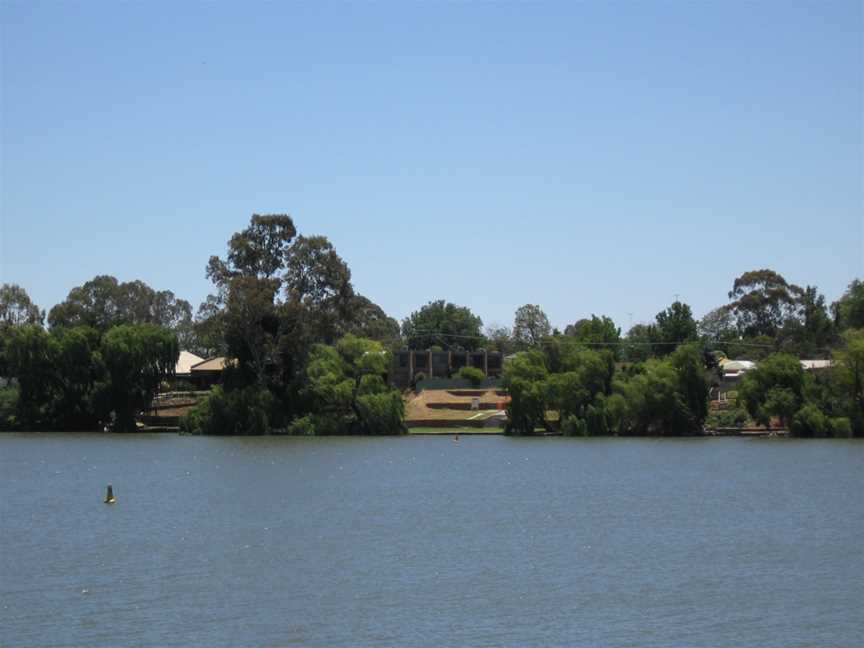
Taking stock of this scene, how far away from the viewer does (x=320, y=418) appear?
92.8 metres

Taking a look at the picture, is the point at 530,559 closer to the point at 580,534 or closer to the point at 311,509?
the point at 580,534

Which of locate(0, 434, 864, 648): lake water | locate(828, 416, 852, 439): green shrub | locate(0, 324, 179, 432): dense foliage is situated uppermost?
locate(0, 324, 179, 432): dense foliage

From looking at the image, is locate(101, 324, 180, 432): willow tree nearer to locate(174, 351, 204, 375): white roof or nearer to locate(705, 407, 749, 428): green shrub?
locate(174, 351, 204, 375): white roof

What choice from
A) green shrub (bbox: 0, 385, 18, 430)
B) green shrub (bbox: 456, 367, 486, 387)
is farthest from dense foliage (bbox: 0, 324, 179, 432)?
green shrub (bbox: 456, 367, 486, 387)

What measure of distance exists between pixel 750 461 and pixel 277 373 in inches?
1699

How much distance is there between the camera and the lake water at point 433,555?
2428 cm

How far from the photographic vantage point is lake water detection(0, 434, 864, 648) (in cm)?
2428

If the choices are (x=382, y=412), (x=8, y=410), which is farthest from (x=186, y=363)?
(x=382, y=412)

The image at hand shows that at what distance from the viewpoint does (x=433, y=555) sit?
108 feet

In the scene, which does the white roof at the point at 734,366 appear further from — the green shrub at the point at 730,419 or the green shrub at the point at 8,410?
the green shrub at the point at 8,410

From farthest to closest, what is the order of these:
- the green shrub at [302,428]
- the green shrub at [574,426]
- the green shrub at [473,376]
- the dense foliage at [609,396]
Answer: the green shrub at [473,376], the green shrub at [302,428], the dense foliage at [609,396], the green shrub at [574,426]

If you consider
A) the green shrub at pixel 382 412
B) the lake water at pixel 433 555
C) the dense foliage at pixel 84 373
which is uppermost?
the dense foliage at pixel 84 373

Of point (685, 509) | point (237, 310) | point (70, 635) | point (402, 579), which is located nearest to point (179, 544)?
point (402, 579)

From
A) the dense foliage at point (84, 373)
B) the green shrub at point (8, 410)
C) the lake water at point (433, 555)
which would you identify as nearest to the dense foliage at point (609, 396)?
the lake water at point (433, 555)
